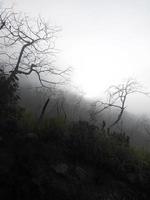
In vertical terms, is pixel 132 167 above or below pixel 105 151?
below

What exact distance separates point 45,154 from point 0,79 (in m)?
4.69

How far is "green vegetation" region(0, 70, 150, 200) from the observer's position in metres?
5.41

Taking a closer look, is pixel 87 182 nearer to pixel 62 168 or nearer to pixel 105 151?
pixel 62 168

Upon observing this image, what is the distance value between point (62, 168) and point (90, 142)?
5.35 feet

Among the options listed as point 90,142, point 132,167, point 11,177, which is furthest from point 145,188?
point 11,177

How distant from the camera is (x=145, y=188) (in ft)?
21.8

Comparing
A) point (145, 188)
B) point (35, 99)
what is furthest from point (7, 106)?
point (35, 99)

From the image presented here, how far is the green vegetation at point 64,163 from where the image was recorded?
541cm

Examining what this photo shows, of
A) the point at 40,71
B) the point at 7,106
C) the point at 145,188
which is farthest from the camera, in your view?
the point at 40,71

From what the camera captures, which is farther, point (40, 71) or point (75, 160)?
point (40, 71)

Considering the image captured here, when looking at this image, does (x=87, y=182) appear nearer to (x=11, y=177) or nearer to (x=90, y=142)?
(x=90, y=142)

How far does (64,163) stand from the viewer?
657 centimetres

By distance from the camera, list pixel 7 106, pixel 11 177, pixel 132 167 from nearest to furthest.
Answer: pixel 11 177 < pixel 132 167 < pixel 7 106

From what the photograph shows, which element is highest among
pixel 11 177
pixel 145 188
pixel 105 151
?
pixel 105 151
